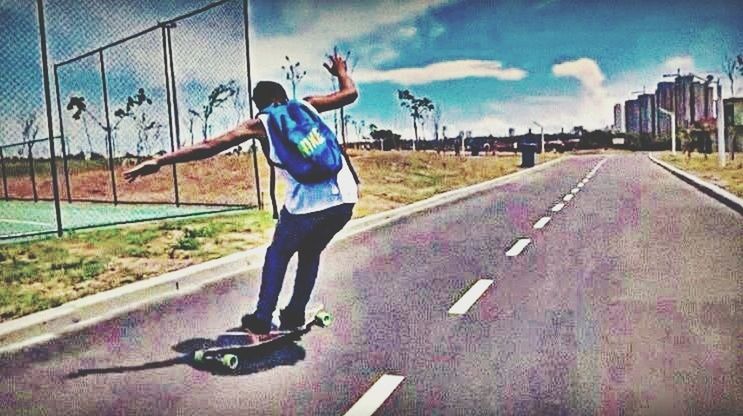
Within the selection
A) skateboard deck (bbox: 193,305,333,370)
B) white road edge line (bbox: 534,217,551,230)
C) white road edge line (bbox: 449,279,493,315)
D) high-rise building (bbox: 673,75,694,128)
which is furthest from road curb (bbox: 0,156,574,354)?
high-rise building (bbox: 673,75,694,128)

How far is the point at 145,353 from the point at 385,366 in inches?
61.5

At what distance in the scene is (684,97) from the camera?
6.51 metres

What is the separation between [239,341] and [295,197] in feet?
3.43

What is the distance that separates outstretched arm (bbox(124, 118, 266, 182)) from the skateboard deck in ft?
3.76

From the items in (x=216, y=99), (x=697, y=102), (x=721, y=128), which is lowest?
(x=721, y=128)

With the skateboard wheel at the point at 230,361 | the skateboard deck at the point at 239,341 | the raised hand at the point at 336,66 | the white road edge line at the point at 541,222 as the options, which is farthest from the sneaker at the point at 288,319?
the white road edge line at the point at 541,222

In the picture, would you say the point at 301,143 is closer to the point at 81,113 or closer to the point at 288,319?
the point at 288,319

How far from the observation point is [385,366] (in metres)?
3.86

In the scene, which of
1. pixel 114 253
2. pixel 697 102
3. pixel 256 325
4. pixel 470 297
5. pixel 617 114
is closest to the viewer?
pixel 256 325

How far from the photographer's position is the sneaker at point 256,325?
13.0 ft

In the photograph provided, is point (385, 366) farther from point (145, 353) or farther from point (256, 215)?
point (256, 215)

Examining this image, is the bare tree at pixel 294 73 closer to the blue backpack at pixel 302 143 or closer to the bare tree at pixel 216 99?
the blue backpack at pixel 302 143

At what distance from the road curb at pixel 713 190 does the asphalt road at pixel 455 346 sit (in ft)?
14.3

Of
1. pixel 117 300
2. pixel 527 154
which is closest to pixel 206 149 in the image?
pixel 117 300
